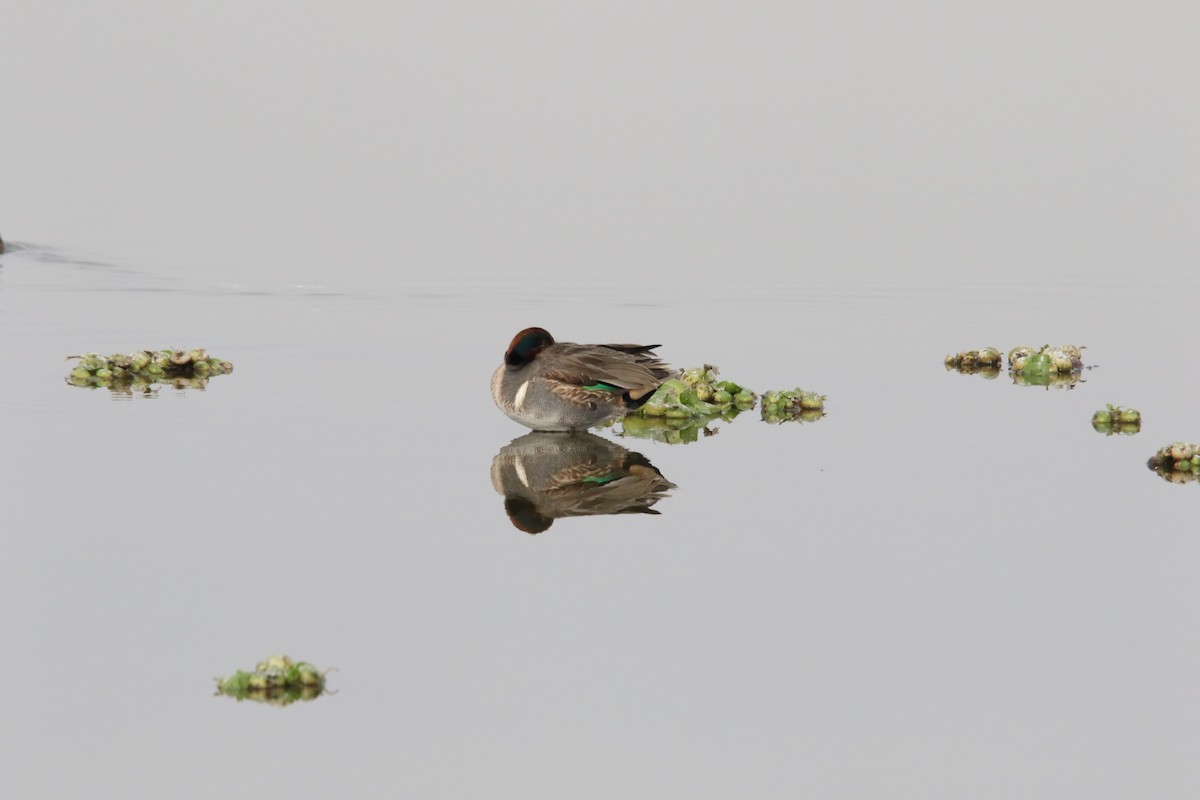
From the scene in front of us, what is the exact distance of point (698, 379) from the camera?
18188 mm

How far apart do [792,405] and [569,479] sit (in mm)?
4127

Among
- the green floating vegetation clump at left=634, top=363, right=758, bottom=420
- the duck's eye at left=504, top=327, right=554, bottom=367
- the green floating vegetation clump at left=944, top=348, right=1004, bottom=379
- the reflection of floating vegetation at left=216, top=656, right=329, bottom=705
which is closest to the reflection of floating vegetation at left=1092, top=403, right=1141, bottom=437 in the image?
the green floating vegetation clump at left=944, top=348, right=1004, bottom=379

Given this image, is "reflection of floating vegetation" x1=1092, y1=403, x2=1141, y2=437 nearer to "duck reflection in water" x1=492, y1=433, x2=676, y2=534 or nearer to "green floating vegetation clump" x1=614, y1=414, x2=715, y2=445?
"green floating vegetation clump" x1=614, y1=414, x2=715, y2=445

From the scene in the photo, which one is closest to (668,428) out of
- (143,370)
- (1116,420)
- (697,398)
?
(697,398)

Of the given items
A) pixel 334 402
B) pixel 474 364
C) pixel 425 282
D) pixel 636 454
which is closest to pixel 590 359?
pixel 636 454

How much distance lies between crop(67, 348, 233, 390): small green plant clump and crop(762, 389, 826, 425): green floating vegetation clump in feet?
20.8

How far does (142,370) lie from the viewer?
758 inches

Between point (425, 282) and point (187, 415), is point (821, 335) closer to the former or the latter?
point (425, 282)

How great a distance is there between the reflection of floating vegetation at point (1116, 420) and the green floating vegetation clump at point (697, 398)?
3.60 metres

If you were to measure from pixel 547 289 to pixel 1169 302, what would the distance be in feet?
33.0

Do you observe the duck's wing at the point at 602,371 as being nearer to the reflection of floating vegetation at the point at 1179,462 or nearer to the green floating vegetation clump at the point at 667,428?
the green floating vegetation clump at the point at 667,428

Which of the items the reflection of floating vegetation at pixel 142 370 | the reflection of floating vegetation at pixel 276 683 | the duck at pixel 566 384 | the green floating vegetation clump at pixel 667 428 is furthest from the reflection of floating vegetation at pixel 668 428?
the reflection of floating vegetation at pixel 276 683

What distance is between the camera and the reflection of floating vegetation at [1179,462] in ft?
49.6

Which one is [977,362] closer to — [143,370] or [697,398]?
[697,398]
